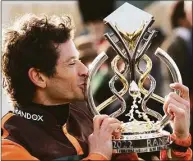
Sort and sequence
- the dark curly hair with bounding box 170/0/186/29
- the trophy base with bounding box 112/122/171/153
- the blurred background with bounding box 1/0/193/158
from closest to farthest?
the trophy base with bounding box 112/122/171/153, the blurred background with bounding box 1/0/193/158, the dark curly hair with bounding box 170/0/186/29

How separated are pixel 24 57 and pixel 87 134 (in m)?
0.30

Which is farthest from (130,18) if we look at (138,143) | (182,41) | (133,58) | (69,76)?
(182,41)

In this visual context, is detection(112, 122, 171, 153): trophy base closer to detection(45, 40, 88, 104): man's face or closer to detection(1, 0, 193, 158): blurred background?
detection(45, 40, 88, 104): man's face

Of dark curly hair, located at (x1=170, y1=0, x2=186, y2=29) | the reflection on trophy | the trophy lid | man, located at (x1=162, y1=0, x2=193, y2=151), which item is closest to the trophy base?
the reflection on trophy

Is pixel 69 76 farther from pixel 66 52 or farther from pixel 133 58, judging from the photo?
pixel 133 58

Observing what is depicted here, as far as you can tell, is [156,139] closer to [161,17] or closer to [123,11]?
[123,11]

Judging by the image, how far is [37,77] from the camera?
2363 mm

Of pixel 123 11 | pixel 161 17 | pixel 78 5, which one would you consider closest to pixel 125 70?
pixel 123 11

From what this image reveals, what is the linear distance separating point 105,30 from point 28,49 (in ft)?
6.22

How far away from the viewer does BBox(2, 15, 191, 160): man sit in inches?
88.7

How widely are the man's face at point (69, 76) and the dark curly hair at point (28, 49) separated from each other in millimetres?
17

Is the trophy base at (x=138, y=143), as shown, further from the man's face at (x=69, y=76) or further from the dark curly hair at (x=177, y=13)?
the dark curly hair at (x=177, y=13)

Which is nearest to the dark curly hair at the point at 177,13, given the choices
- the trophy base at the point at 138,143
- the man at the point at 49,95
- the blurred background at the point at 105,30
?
the blurred background at the point at 105,30

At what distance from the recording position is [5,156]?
2195 mm
